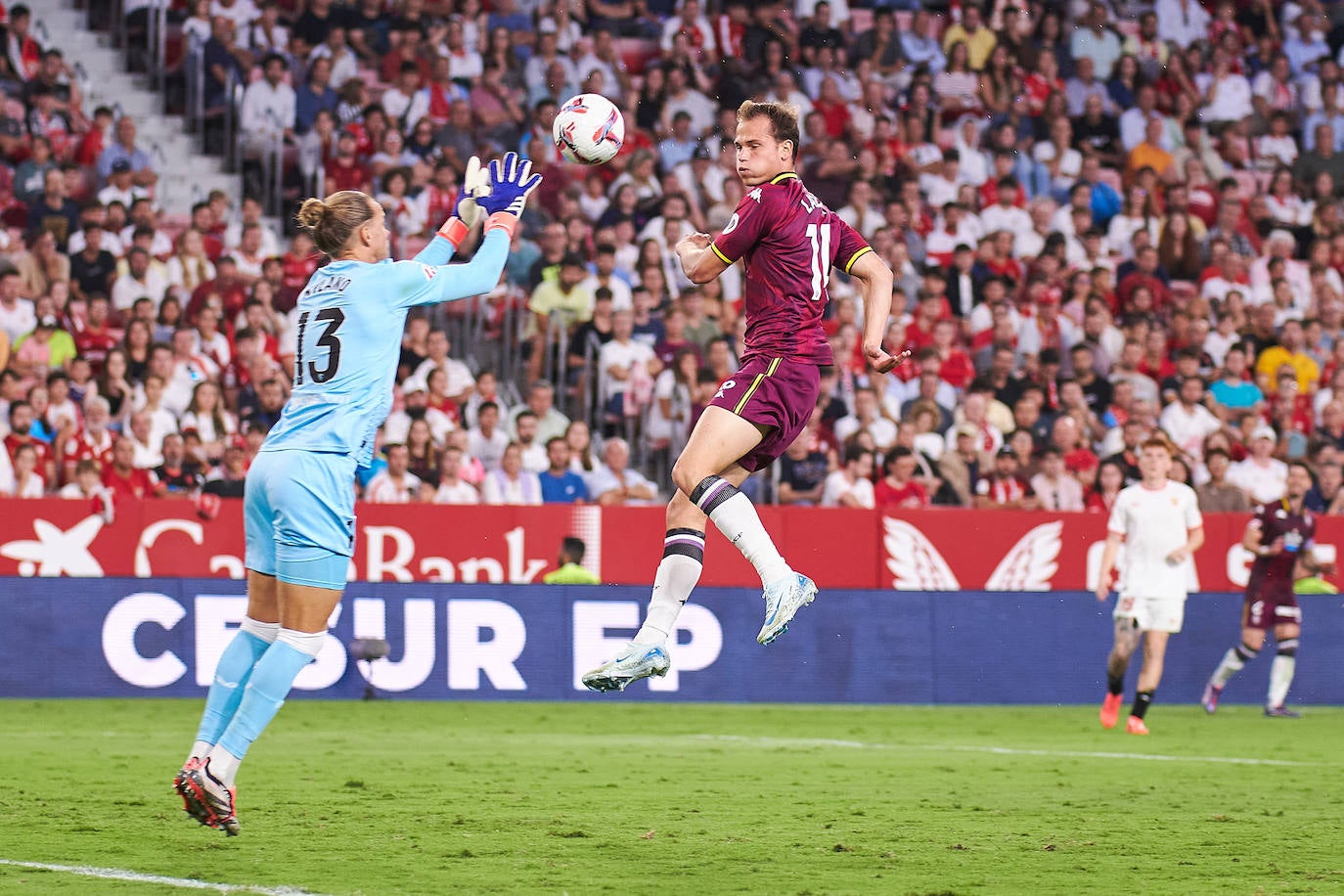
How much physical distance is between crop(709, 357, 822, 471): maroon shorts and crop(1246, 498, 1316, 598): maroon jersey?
10284 millimetres

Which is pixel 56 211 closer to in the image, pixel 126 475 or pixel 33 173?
pixel 33 173

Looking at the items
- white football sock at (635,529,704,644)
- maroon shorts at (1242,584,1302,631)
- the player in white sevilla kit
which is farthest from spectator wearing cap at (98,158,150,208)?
white football sock at (635,529,704,644)

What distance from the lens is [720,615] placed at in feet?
56.5

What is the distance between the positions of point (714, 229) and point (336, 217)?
13866 mm

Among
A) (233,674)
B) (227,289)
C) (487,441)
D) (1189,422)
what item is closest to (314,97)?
(227,289)

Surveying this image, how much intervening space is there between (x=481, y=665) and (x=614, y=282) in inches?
203

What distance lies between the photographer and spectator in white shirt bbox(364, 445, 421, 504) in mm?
17703

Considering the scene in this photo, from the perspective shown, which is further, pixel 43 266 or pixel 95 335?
pixel 43 266

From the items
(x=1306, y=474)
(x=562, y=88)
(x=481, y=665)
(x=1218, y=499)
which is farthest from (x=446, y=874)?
(x=562, y=88)

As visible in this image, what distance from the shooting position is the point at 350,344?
25.1 feet

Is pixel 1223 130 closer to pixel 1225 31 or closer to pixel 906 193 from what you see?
pixel 1225 31

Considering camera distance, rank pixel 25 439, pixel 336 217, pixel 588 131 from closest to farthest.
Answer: pixel 336 217 → pixel 588 131 → pixel 25 439

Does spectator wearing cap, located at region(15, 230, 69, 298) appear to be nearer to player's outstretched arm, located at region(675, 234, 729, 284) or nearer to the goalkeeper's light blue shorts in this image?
the goalkeeper's light blue shorts

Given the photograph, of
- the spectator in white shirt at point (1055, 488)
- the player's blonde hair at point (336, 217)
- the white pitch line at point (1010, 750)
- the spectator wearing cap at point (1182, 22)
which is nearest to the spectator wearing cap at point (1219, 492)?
the spectator in white shirt at point (1055, 488)
